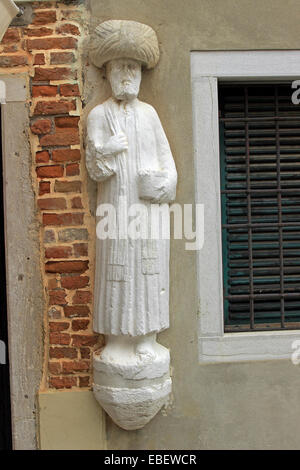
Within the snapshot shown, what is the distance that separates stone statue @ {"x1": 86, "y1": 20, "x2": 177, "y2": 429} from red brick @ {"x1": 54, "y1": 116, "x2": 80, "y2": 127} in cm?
12

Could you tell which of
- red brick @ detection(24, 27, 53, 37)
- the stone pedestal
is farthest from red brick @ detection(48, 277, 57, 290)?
red brick @ detection(24, 27, 53, 37)

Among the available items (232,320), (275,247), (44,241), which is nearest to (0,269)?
(44,241)

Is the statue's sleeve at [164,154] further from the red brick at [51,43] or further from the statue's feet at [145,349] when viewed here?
the statue's feet at [145,349]

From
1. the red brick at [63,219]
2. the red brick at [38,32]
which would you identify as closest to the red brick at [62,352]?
the red brick at [63,219]

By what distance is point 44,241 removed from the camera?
2859 mm

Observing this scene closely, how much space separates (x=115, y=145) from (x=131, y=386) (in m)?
1.37

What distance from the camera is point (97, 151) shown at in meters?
2.71

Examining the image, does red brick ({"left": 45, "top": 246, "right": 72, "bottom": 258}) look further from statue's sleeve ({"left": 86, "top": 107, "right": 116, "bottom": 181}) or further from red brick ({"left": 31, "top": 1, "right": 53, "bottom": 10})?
red brick ({"left": 31, "top": 1, "right": 53, "bottom": 10})

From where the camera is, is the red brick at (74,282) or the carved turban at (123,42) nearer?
the carved turban at (123,42)

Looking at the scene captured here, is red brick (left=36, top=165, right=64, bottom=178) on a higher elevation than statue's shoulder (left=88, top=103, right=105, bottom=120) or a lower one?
lower

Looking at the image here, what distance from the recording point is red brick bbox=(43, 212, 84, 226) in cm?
286

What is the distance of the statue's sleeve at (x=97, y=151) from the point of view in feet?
8.86

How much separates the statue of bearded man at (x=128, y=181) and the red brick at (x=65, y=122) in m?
0.12

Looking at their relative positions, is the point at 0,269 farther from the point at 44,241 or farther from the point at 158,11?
the point at 158,11
